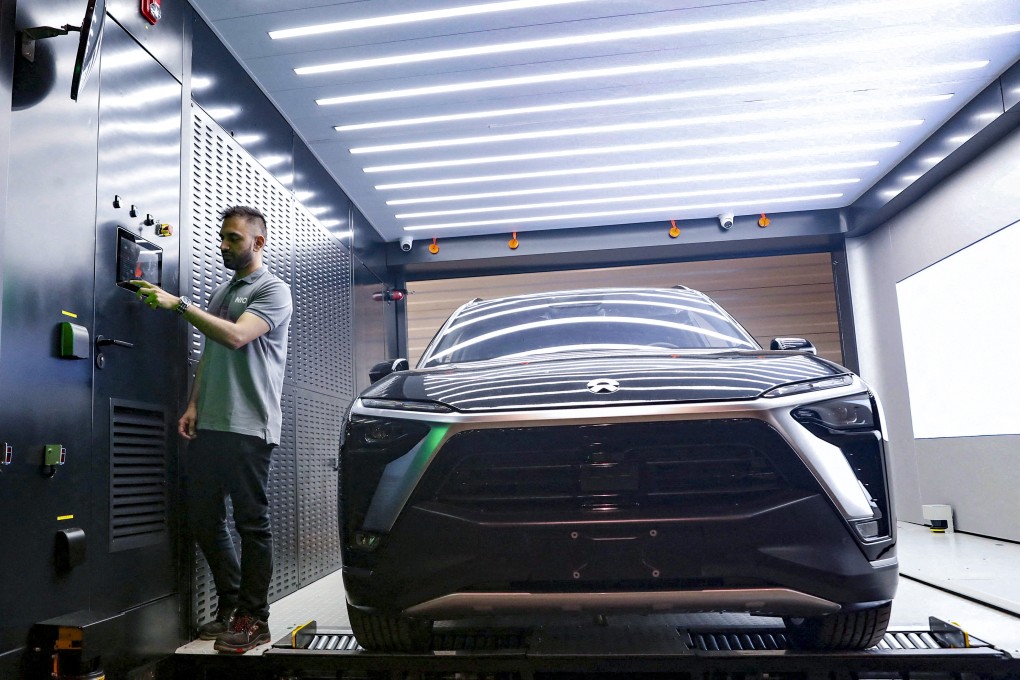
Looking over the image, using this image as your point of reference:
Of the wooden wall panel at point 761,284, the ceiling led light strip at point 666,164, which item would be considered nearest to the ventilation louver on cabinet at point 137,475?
the ceiling led light strip at point 666,164

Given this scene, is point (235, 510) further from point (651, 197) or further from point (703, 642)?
point (651, 197)

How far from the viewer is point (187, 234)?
9.74ft

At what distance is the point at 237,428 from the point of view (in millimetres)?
2514

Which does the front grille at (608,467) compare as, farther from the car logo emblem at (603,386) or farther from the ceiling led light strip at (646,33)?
the ceiling led light strip at (646,33)

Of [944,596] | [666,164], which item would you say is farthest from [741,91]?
[944,596]

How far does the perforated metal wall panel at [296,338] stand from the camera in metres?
3.15

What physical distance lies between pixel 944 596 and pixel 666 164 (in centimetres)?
344

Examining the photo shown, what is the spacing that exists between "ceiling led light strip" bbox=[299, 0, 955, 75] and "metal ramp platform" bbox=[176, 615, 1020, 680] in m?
2.88

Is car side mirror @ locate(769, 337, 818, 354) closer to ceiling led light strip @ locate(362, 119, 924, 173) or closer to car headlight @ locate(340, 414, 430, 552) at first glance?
car headlight @ locate(340, 414, 430, 552)

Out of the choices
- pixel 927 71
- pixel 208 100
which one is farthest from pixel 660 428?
pixel 927 71

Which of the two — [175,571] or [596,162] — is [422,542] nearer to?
[175,571]

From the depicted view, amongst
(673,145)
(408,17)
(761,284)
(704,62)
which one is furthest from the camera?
(761,284)

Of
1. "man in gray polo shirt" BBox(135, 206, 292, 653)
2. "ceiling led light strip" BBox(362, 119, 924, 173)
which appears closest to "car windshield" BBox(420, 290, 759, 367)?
"man in gray polo shirt" BBox(135, 206, 292, 653)

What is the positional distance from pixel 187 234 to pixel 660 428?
7.22 ft
